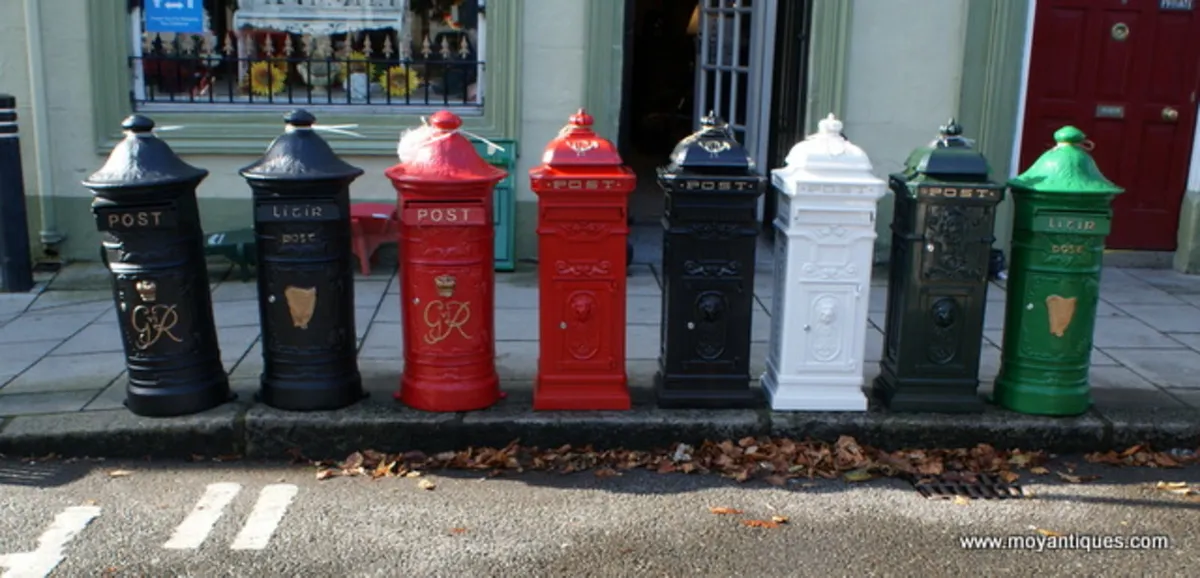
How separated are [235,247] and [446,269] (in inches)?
121

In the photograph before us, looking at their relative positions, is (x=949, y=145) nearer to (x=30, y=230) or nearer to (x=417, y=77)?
(x=417, y=77)

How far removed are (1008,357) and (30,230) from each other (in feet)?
21.2

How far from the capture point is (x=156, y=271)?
4.86m

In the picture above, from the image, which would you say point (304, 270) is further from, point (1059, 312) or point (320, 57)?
point (320, 57)

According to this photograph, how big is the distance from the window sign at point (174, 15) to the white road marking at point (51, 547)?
178 inches

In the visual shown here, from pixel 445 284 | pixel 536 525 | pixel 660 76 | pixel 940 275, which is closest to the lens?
pixel 536 525

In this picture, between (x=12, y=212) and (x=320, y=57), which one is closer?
(x=12, y=212)

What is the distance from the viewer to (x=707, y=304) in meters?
5.05

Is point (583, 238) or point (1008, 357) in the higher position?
point (583, 238)

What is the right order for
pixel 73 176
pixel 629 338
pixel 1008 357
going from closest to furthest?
pixel 1008 357, pixel 629 338, pixel 73 176

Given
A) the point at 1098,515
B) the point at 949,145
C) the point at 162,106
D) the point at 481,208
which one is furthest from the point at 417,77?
the point at 1098,515

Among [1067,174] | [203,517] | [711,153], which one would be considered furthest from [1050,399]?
[203,517]

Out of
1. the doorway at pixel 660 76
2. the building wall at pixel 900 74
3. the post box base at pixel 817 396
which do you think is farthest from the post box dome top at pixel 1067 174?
the doorway at pixel 660 76

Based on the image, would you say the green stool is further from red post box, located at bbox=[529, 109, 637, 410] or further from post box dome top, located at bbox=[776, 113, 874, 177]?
post box dome top, located at bbox=[776, 113, 874, 177]
